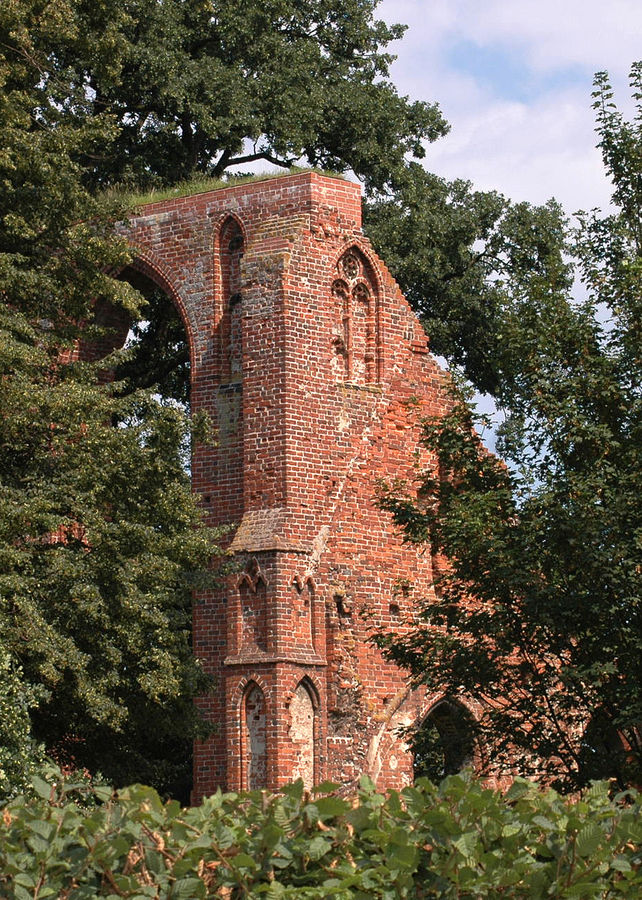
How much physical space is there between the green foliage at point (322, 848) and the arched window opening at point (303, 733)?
1113 cm

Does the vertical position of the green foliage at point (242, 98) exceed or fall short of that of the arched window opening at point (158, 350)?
it exceeds it

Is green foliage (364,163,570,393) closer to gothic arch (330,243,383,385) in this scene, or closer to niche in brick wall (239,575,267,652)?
gothic arch (330,243,383,385)

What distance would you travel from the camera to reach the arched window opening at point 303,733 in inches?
653

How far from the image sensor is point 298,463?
1752 centimetres

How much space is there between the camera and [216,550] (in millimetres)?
15828

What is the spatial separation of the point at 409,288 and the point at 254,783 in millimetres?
11787

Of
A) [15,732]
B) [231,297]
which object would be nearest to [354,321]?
[231,297]

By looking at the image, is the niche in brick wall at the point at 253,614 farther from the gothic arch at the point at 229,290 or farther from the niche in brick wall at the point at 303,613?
the gothic arch at the point at 229,290

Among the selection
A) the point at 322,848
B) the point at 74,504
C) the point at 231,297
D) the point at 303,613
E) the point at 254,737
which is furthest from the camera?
the point at 231,297

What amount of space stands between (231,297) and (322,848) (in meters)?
14.3

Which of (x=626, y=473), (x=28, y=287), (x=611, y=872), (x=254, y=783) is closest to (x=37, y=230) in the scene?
(x=28, y=287)

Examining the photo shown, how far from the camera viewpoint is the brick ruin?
1677 centimetres

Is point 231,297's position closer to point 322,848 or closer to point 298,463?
point 298,463

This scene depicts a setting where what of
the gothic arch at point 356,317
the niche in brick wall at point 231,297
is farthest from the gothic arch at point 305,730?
the niche in brick wall at point 231,297
